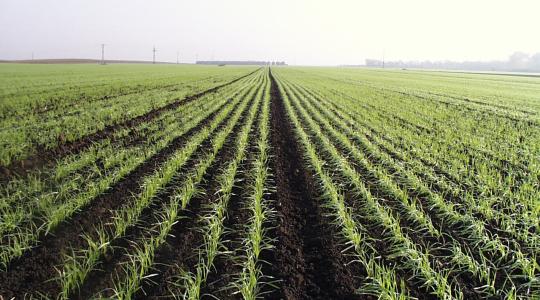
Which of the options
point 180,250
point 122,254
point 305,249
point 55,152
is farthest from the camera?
point 55,152

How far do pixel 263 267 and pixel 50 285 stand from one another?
7.70 ft

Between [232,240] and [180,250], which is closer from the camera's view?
[180,250]

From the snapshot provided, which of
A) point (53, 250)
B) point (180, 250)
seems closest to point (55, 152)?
point (53, 250)

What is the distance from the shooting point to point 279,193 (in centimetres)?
638

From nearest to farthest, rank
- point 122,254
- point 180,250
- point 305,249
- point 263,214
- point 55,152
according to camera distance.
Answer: point 122,254 < point 180,250 < point 305,249 < point 263,214 < point 55,152

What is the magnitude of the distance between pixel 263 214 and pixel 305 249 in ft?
2.93

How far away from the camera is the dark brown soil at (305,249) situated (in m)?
3.77

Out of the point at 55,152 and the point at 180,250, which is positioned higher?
the point at 55,152

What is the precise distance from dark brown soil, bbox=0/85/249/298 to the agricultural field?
0.02m

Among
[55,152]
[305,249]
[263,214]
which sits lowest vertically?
[305,249]

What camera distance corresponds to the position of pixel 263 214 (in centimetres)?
513

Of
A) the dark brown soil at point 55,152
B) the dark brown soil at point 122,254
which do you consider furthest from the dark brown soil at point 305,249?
the dark brown soil at point 55,152

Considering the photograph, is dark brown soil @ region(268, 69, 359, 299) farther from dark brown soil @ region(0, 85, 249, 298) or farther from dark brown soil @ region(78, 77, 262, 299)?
dark brown soil @ region(0, 85, 249, 298)

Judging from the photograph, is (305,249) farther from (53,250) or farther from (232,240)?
(53,250)
